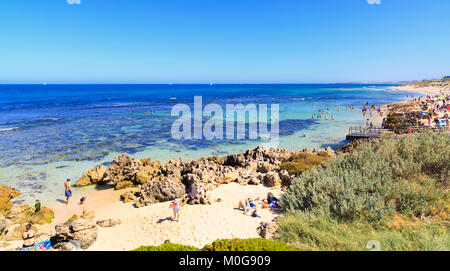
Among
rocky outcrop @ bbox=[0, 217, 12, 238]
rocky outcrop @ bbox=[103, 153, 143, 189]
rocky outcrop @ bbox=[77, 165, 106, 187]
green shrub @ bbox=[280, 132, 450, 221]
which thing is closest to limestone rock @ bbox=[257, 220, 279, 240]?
green shrub @ bbox=[280, 132, 450, 221]

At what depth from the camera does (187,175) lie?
42.1 feet

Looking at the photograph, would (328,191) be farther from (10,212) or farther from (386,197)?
(10,212)

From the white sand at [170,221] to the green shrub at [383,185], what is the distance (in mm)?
2037

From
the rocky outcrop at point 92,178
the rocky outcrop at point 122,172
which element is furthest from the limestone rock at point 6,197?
the rocky outcrop at point 122,172

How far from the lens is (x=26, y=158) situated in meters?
18.5

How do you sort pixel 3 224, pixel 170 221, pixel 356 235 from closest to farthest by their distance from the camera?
pixel 356 235 < pixel 170 221 < pixel 3 224

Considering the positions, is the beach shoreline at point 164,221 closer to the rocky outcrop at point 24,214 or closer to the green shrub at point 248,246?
the rocky outcrop at point 24,214

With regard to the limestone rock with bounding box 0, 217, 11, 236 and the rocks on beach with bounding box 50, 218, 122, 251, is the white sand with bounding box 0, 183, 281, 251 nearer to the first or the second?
the rocks on beach with bounding box 50, 218, 122, 251

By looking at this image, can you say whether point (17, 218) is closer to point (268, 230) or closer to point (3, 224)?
point (3, 224)

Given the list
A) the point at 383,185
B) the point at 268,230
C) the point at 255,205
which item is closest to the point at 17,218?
the point at 255,205

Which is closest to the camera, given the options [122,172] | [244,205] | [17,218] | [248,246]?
[248,246]

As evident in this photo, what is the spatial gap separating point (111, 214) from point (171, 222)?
346cm

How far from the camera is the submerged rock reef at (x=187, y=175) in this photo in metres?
11.7

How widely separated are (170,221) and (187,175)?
3901mm
